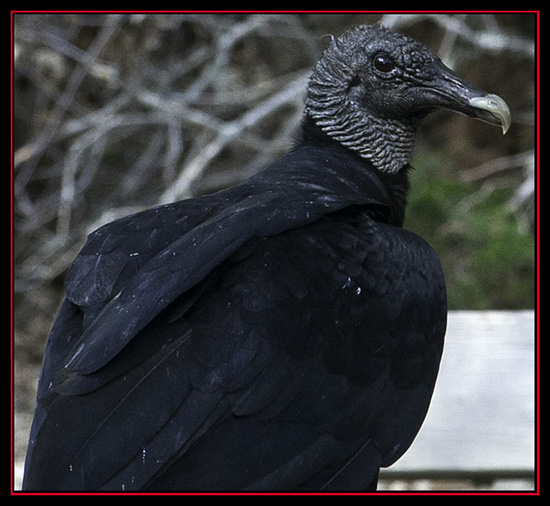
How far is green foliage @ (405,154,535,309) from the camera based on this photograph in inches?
159

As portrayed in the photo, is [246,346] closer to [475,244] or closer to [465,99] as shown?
[465,99]

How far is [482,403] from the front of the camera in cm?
267

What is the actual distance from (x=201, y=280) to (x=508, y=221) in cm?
265

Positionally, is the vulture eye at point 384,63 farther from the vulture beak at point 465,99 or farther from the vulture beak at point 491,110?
the vulture beak at point 491,110

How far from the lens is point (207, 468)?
1.80 meters

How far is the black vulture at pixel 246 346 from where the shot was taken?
1.78 m

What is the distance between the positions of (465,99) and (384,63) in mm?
270

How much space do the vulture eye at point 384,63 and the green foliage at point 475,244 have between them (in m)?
1.73

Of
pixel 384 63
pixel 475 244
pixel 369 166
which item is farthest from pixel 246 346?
pixel 475 244

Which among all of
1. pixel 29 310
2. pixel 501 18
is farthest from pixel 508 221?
pixel 29 310

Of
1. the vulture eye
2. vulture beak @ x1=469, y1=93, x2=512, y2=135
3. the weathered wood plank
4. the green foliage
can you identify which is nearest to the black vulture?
vulture beak @ x1=469, y1=93, x2=512, y2=135

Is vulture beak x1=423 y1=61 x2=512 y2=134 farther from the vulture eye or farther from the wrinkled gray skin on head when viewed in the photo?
the vulture eye

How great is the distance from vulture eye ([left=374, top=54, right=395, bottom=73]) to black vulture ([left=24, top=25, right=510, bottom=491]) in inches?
7.8

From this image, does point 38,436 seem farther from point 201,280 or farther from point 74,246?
point 74,246
